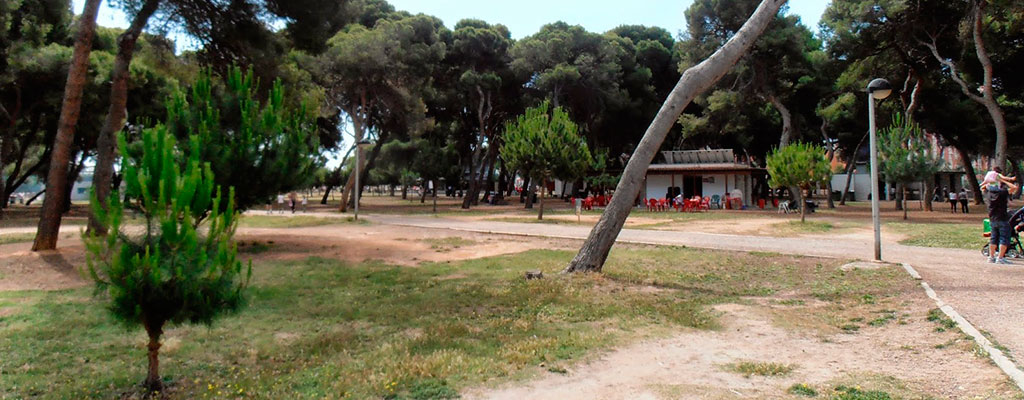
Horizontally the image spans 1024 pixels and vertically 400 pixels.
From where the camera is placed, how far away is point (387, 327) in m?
5.38

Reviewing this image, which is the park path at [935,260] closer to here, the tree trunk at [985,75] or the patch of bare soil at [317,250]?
the patch of bare soil at [317,250]

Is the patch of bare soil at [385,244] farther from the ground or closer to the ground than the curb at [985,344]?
farther from the ground

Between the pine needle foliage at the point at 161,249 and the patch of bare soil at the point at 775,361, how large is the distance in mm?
1814

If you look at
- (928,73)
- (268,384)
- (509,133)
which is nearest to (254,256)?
(268,384)

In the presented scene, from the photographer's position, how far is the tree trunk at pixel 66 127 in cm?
1074

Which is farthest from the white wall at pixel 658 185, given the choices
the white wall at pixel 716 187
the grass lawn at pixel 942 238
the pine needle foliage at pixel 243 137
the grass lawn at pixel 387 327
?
the pine needle foliage at pixel 243 137

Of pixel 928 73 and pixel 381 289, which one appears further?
pixel 928 73

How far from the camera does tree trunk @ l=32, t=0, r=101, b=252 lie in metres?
10.7

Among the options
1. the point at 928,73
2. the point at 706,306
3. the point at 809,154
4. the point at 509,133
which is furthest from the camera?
the point at 928,73

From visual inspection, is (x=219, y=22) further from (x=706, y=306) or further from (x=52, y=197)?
(x=706, y=306)

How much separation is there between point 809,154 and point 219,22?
19.5 metres

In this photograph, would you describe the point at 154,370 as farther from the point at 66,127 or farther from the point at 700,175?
the point at 700,175

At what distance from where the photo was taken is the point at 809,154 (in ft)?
67.4

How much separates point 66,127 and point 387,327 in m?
9.54
